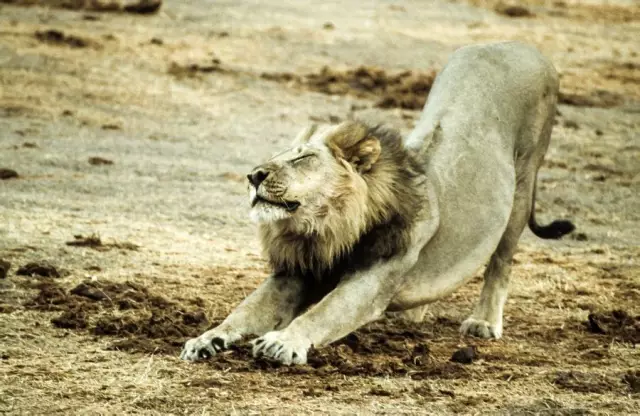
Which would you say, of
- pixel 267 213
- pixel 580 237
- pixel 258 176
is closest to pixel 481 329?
pixel 267 213

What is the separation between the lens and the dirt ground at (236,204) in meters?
4.89

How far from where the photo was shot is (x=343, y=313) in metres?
5.32

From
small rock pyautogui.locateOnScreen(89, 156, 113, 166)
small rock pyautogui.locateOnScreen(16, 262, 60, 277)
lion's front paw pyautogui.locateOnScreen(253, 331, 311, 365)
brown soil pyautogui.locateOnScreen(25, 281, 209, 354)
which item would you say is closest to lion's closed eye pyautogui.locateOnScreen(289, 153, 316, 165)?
lion's front paw pyautogui.locateOnScreen(253, 331, 311, 365)

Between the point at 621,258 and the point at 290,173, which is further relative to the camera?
the point at 621,258

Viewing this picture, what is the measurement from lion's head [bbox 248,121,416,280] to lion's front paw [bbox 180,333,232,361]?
1.73 feet

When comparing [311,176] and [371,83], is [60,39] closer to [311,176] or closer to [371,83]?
[371,83]

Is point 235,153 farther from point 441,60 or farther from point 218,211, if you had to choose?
point 441,60

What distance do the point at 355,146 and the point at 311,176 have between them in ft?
1.13

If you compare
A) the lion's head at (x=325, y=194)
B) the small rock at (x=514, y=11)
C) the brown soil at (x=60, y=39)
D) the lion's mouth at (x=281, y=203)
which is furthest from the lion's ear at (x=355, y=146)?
the small rock at (x=514, y=11)

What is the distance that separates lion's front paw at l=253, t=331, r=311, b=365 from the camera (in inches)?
198

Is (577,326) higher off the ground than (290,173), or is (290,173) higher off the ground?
(290,173)

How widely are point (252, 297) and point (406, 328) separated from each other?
1.11 m

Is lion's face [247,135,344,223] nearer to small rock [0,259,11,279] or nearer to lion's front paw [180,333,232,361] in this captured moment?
lion's front paw [180,333,232,361]

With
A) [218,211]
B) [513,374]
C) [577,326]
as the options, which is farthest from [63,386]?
[218,211]
